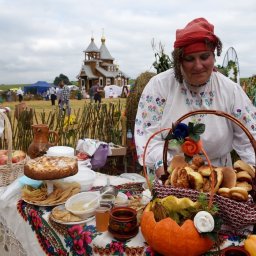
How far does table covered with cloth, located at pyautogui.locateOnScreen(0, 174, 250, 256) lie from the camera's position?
4.53 ft

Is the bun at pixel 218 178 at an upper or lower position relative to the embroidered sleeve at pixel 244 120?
lower

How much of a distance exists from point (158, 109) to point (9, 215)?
1242mm

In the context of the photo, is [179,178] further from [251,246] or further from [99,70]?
[99,70]

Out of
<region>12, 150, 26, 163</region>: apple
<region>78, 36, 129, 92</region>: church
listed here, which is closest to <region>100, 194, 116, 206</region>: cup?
<region>12, 150, 26, 163</region>: apple

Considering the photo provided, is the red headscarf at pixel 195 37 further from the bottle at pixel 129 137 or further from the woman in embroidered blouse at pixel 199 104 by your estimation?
the bottle at pixel 129 137

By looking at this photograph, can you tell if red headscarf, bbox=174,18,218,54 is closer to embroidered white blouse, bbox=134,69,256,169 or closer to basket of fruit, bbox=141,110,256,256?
embroidered white blouse, bbox=134,69,256,169

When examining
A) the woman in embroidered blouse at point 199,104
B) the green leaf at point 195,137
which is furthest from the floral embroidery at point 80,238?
the green leaf at point 195,137

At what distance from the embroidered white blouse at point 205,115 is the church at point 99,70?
140 feet

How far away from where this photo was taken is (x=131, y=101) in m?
4.73

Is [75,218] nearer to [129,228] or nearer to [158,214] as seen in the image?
[129,228]

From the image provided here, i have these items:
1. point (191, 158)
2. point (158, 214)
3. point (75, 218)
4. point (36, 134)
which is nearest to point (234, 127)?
point (191, 158)

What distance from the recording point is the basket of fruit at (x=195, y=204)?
3.94 ft

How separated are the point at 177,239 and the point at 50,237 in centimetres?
82

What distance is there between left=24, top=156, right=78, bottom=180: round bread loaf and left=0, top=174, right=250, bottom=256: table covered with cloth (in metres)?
0.21
